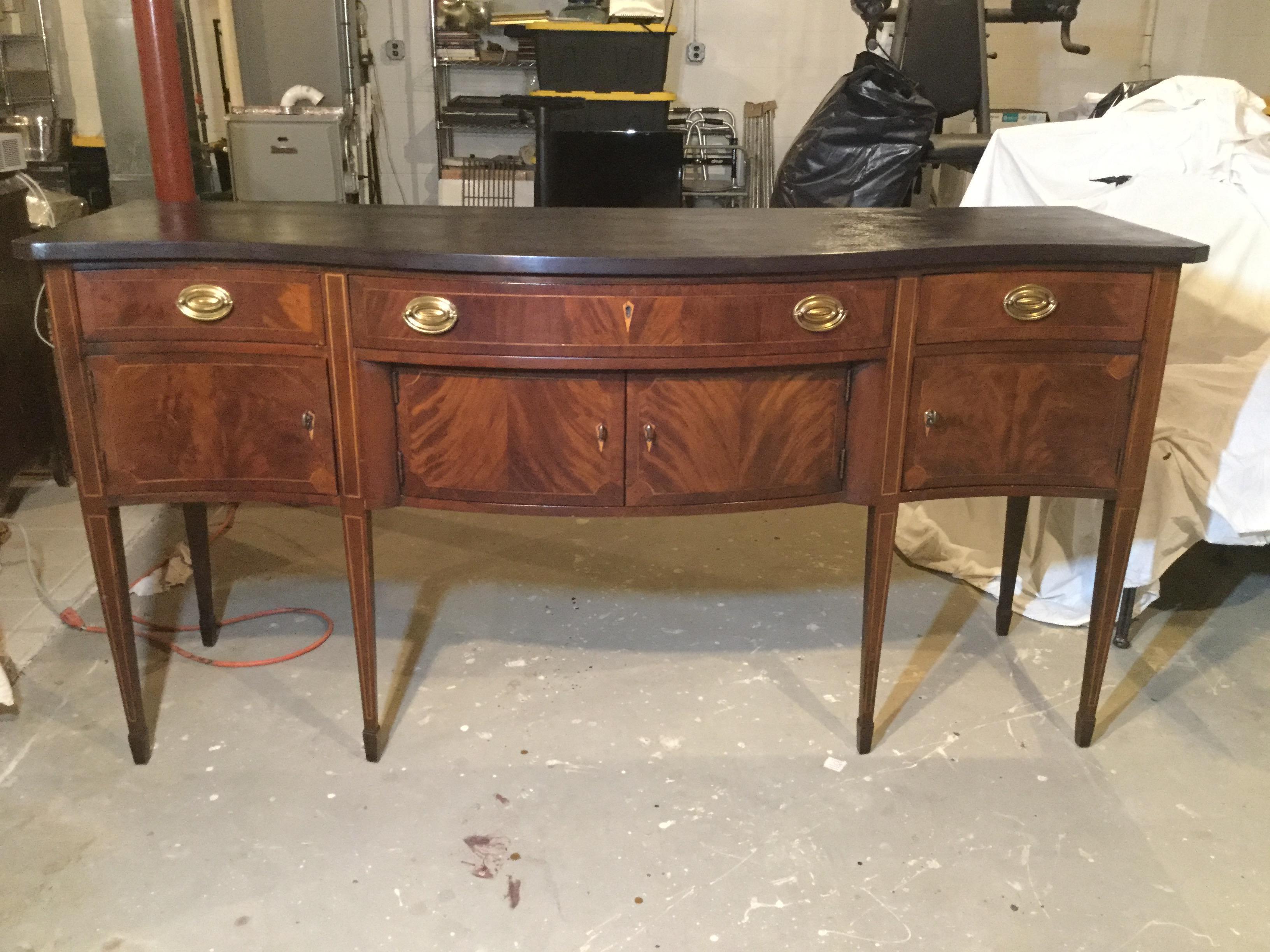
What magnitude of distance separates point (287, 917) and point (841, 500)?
976 mm

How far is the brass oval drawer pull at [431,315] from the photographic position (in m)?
1.34

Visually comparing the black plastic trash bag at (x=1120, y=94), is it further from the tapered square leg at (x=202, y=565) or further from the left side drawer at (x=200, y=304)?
the tapered square leg at (x=202, y=565)

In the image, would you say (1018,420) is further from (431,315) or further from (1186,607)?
(1186,607)

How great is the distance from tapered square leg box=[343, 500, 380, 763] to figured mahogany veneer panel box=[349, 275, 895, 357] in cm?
28

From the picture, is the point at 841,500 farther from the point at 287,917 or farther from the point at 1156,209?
the point at 1156,209

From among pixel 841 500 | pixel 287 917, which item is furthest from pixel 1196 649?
pixel 287 917

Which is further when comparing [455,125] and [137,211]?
[455,125]

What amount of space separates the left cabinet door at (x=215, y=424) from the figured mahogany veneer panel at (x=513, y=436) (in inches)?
5.2

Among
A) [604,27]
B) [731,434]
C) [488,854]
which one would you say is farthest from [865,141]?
[488,854]

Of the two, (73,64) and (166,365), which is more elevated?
(73,64)

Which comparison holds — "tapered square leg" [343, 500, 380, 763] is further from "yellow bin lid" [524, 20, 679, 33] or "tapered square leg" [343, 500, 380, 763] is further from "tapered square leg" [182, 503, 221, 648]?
"yellow bin lid" [524, 20, 679, 33]

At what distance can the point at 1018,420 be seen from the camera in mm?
1482

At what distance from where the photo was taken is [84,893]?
4.43 feet

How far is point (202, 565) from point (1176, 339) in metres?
2.04
